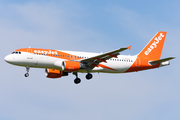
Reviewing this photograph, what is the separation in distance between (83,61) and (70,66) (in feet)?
7.30

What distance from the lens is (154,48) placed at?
189ft

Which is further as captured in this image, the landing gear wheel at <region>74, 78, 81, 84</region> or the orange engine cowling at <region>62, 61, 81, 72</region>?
the landing gear wheel at <region>74, 78, 81, 84</region>

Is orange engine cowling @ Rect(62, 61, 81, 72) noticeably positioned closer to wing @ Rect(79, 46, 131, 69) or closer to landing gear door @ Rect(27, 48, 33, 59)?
wing @ Rect(79, 46, 131, 69)

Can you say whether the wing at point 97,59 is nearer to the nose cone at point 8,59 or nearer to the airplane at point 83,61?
the airplane at point 83,61

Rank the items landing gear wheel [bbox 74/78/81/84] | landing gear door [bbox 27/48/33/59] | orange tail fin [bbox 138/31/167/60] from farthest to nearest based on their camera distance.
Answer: orange tail fin [bbox 138/31/167/60] → landing gear wheel [bbox 74/78/81/84] → landing gear door [bbox 27/48/33/59]

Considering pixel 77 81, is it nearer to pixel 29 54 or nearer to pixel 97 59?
pixel 97 59

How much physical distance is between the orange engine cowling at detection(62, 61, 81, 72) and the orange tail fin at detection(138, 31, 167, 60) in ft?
38.4

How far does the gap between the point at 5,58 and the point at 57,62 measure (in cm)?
706

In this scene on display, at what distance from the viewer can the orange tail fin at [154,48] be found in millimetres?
56844

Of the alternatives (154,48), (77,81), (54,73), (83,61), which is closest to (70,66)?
(83,61)

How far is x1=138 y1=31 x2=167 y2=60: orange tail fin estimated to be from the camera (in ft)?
186

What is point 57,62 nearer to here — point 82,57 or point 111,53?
point 82,57

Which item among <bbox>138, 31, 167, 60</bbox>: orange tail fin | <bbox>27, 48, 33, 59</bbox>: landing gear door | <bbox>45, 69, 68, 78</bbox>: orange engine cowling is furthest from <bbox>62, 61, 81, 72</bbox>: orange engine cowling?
<bbox>138, 31, 167, 60</bbox>: orange tail fin

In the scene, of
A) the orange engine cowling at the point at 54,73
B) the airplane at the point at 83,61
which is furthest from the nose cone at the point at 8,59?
the orange engine cowling at the point at 54,73
